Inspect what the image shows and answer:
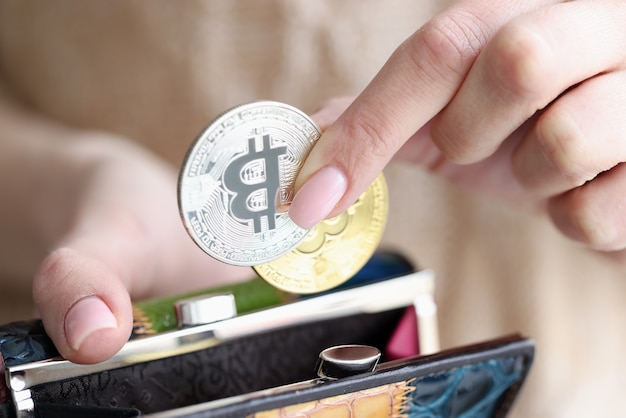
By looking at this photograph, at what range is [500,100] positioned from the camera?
1.79ft

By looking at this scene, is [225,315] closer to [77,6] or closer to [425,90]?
[425,90]

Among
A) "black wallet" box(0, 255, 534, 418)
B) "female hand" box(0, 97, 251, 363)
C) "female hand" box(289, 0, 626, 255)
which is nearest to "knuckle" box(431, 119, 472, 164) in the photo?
"female hand" box(289, 0, 626, 255)

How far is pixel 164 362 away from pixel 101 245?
176 millimetres

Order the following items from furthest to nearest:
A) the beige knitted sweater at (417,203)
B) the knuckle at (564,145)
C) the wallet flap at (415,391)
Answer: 1. the beige knitted sweater at (417,203)
2. the knuckle at (564,145)
3. the wallet flap at (415,391)

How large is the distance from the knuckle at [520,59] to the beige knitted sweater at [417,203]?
41 centimetres

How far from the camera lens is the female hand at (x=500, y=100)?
52 cm

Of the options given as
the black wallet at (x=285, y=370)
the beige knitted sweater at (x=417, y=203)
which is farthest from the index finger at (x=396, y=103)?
the beige knitted sweater at (x=417, y=203)

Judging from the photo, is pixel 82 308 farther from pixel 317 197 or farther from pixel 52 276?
pixel 317 197

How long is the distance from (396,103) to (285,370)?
247 mm

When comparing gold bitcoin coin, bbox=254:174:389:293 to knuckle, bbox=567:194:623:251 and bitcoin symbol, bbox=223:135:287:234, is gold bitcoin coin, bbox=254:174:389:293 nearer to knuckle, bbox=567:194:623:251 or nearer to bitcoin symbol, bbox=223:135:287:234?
bitcoin symbol, bbox=223:135:287:234

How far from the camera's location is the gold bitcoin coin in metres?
0.57

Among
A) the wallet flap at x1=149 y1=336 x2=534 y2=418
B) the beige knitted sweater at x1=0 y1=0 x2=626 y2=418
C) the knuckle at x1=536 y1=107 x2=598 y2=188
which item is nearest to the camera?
the wallet flap at x1=149 y1=336 x2=534 y2=418

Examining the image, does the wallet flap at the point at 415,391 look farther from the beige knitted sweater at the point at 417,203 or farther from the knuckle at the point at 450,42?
the beige knitted sweater at the point at 417,203

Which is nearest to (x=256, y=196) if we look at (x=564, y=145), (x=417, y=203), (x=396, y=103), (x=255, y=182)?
(x=255, y=182)
